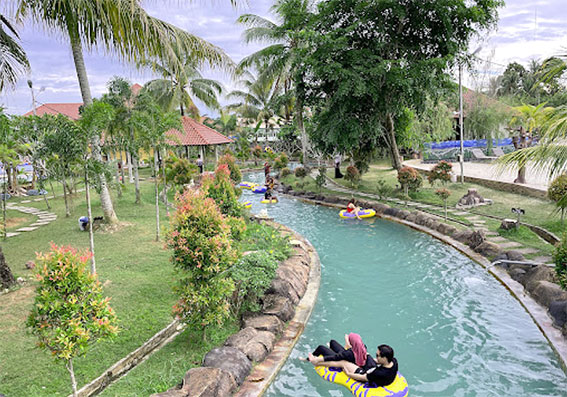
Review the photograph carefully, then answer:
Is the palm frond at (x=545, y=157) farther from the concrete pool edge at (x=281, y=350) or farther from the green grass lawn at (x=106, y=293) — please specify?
the green grass lawn at (x=106, y=293)

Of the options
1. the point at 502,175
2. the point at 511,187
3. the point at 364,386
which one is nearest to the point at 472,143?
the point at 502,175

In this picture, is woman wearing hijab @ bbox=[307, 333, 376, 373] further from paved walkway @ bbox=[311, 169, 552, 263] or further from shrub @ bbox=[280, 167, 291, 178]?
shrub @ bbox=[280, 167, 291, 178]

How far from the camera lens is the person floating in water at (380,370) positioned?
5.52 m

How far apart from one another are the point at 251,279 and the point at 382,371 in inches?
110

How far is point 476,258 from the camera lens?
10.5 m

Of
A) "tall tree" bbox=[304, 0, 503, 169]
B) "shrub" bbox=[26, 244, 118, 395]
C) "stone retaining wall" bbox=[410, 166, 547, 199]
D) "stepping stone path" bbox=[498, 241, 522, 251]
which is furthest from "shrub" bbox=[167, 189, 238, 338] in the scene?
"stone retaining wall" bbox=[410, 166, 547, 199]

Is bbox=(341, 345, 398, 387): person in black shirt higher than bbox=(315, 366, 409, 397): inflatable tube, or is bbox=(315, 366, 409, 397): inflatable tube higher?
bbox=(341, 345, 398, 387): person in black shirt

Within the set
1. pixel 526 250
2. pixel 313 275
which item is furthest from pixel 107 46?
pixel 526 250

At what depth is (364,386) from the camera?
18.3 feet

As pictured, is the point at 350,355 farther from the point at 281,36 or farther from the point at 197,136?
the point at 197,136

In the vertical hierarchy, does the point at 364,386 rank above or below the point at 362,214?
below

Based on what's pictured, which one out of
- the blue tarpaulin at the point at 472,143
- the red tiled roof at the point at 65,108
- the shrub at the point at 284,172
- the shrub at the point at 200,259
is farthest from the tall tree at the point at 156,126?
the red tiled roof at the point at 65,108

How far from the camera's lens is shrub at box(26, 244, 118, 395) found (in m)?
4.05

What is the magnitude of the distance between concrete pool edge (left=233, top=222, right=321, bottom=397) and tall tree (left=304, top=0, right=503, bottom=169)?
10490 mm
